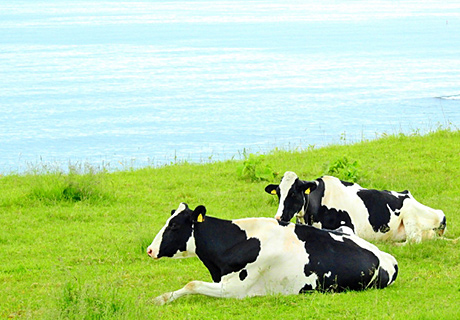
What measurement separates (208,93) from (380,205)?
3934 centimetres

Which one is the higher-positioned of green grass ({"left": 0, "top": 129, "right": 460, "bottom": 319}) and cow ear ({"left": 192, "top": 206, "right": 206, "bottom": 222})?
cow ear ({"left": 192, "top": 206, "right": 206, "bottom": 222})

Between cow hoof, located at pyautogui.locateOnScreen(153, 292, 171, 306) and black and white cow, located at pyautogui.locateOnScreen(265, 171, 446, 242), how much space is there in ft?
10.0

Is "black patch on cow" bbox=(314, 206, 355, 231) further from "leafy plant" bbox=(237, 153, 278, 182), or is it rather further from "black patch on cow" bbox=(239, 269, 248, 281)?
"leafy plant" bbox=(237, 153, 278, 182)

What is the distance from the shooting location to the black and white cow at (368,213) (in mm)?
11039

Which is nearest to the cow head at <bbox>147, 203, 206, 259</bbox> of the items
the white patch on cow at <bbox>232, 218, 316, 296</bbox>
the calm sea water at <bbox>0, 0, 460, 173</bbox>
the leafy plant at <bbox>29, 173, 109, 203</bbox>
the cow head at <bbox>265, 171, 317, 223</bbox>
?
the white patch on cow at <bbox>232, 218, 316, 296</bbox>

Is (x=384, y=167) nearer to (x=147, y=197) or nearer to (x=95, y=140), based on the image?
(x=147, y=197)

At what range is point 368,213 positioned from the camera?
11.3 m

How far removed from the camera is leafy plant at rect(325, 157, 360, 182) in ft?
49.4

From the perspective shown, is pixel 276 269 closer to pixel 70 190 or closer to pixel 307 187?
pixel 307 187

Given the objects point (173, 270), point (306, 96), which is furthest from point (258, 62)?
point (173, 270)

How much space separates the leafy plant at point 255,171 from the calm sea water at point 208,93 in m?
5.70

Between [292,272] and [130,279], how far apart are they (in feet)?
7.28

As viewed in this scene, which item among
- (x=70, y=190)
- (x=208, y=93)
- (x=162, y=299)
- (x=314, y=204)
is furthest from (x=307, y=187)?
(x=208, y=93)

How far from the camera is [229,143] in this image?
3409 centimetres
